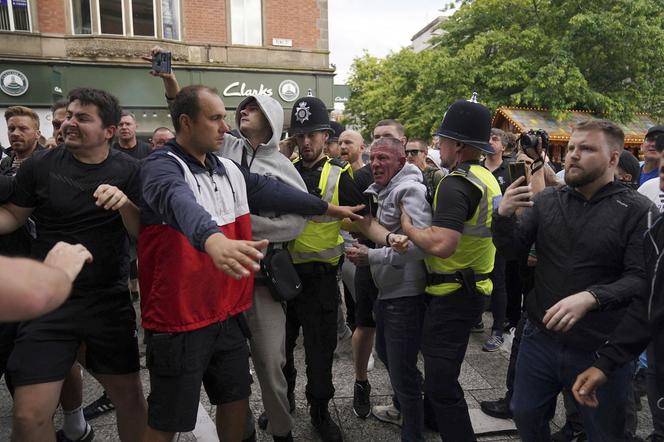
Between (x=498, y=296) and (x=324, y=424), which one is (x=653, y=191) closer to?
(x=498, y=296)

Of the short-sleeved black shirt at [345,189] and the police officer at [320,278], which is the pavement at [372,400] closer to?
the police officer at [320,278]

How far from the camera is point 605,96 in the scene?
16.9 metres

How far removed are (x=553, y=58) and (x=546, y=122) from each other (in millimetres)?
2245

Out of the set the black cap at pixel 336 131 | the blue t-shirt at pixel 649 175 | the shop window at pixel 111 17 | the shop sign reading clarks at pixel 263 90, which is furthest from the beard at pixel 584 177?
the shop window at pixel 111 17

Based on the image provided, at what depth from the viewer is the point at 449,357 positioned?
2.57 m

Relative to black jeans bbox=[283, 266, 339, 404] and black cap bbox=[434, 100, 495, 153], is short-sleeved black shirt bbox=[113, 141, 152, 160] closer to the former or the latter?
black jeans bbox=[283, 266, 339, 404]

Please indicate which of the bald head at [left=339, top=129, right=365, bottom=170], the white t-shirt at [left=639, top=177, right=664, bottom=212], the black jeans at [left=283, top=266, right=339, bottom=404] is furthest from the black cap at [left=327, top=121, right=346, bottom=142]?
the white t-shirt at [left=639, top=177, right=664, bottom=212]

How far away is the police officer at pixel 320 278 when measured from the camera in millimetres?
3145

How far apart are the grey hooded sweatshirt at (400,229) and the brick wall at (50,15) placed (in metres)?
15.0

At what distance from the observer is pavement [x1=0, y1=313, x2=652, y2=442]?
3.23m

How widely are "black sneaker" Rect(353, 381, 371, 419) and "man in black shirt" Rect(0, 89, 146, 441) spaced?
5.08 feet

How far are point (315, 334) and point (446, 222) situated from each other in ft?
4.15

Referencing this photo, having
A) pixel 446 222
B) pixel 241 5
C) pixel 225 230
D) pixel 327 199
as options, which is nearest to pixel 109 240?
pixel 225 230

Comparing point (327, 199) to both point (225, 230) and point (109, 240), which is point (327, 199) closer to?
point (225, 230)
